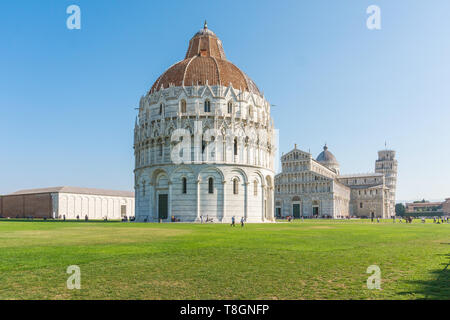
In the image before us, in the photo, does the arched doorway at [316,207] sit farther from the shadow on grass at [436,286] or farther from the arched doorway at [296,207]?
the shadow on grass at [436,286]

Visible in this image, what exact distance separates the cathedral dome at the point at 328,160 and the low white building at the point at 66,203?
258ft

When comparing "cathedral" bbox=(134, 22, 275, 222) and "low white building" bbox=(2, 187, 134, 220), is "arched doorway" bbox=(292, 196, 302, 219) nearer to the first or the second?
"low white building" bbox=(2, 187, 134, 220)

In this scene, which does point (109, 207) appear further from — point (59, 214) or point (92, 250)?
point (92, 250)

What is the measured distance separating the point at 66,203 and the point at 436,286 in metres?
87.7

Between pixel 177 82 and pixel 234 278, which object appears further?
pixel 177 82

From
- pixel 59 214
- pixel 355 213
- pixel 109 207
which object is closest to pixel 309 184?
pixel 355 213

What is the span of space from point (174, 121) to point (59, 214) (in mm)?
45011

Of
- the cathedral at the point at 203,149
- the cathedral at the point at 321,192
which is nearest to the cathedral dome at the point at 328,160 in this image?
the cathedral at the point at 321,192

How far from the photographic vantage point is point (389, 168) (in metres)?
155

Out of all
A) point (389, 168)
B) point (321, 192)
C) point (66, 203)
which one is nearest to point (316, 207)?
point (321, 192)

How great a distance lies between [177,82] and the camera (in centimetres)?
5675

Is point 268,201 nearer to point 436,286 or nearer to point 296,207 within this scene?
point 436,286

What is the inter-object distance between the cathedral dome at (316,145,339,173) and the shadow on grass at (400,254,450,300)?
461ft
